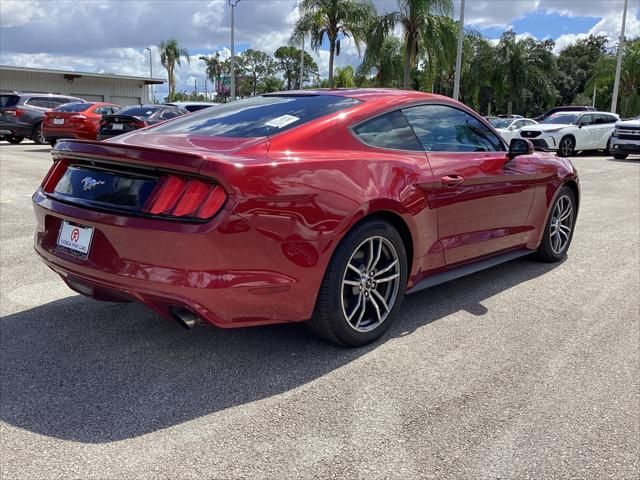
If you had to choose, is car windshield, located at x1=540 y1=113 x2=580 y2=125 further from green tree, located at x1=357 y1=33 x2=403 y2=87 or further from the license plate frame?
the license plate frame

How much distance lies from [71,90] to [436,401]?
44844 mm

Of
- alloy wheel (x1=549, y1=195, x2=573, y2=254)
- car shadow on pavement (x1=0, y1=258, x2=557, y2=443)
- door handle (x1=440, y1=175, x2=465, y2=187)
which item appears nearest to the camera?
car shadow on pavement (x1=0, y1=258, x2=557, y2=443)

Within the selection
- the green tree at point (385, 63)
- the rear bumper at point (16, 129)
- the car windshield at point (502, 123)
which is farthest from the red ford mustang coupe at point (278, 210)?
the green tree at point (385, 63)

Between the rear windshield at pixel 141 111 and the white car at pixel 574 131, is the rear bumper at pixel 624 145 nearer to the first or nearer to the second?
the white car at pixel 574 131

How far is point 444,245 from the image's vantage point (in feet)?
12.8

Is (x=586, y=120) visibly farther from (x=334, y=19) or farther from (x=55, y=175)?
(x=55, y=175)

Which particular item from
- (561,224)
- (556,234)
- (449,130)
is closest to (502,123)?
(561,224)

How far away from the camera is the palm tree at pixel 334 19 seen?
2906 centimetres

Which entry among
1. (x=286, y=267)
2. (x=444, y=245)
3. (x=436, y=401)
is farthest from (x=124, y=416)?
(x=444, y=245)

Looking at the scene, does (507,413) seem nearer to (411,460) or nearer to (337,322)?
(411,460)

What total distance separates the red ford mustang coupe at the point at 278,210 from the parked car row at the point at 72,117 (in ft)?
22.1

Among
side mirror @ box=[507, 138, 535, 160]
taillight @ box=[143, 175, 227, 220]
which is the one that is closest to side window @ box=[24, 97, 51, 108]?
side mirror @ box=[507, 138, 535, 160]

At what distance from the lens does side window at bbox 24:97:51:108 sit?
18859 mm

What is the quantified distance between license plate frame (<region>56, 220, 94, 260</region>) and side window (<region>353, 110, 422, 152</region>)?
5.16 ft
